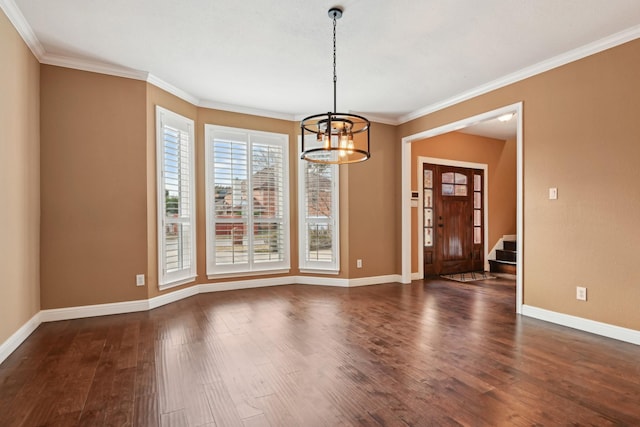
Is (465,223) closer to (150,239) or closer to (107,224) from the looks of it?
(150,239)

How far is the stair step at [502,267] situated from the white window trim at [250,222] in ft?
14.2

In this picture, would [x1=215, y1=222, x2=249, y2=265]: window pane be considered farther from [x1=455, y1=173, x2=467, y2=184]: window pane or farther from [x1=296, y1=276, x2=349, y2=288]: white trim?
[x1=455, y1=173, x2=467, y2=184]: window pane

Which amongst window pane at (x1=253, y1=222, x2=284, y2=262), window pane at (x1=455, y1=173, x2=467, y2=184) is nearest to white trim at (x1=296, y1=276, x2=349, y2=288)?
window pane at (x1=253, y1=222, x2=284, y2=262)

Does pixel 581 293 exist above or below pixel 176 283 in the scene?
above

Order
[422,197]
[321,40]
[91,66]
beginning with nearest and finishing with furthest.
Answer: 1. [321,40]
2. [91,66]
3. [422,197]

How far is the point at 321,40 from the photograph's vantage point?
3.23 meters

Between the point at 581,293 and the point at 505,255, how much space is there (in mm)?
3688

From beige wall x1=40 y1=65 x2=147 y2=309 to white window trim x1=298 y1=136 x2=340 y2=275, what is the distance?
2.38 metres

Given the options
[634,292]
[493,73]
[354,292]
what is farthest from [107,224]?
[634,292]

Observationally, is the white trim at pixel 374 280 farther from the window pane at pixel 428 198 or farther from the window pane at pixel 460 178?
the window pane at pixel 460 178

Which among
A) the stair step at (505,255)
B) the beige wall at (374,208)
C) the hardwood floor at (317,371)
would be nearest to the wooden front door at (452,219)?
the stair step at (505,255)

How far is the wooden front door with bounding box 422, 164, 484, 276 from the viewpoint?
6.52 metres

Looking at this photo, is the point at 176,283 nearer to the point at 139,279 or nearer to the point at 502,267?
the point at 139,279

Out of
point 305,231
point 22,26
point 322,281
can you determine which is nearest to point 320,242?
point 305,231
